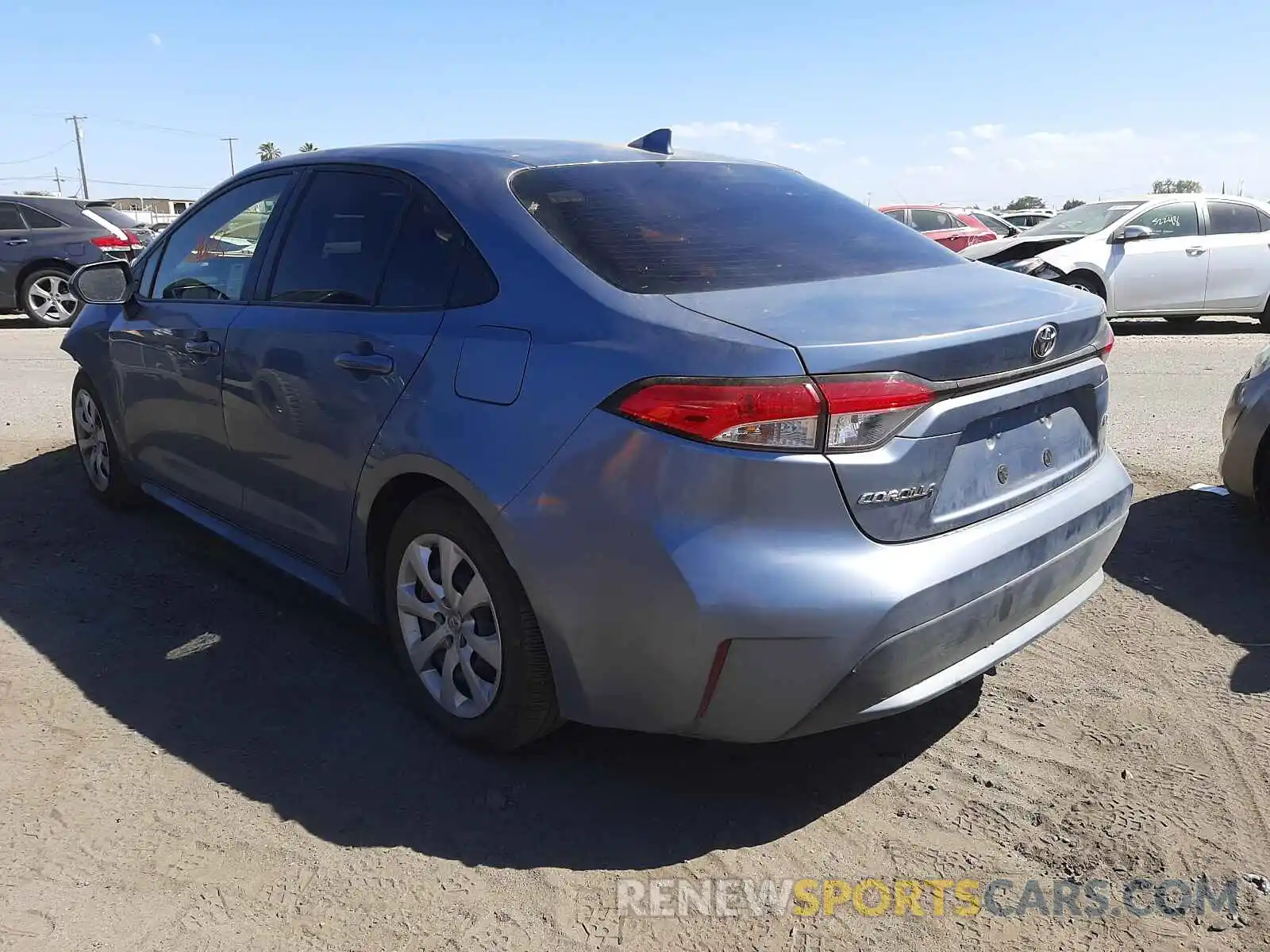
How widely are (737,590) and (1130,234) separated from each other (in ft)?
37.3

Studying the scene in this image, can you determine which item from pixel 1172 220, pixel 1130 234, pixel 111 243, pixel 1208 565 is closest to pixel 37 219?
pixel 111 243

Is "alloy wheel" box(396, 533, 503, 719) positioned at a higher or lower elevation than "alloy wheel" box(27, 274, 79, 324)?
higher

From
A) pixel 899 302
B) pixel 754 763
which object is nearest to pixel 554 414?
pixel 899 302

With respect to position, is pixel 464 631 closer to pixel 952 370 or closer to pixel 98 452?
pixel 952 370

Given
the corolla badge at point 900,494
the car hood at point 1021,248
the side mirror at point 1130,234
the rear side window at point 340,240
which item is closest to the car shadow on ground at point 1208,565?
the corolla badge at point 900,494

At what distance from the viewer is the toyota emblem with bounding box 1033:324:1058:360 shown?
2646 mm

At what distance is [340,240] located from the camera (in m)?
3.45

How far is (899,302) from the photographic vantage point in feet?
8.66

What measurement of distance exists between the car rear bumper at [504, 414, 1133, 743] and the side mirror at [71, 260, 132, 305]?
3.14m

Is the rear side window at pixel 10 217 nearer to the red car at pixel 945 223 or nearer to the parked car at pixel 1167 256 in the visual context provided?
the parked car at pixel 1167 256

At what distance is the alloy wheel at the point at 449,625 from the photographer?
2844 mm

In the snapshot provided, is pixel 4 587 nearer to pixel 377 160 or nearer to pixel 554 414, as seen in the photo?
pixel 377 160

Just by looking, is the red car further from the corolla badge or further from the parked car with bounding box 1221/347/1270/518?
the corolla badge

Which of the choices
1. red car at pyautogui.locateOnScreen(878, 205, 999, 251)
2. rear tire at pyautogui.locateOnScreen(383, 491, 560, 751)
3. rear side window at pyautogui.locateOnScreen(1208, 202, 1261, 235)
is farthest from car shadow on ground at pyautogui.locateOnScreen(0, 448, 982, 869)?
red car at pyautogui.locateOnScreen(878, 205, 999, 251)
